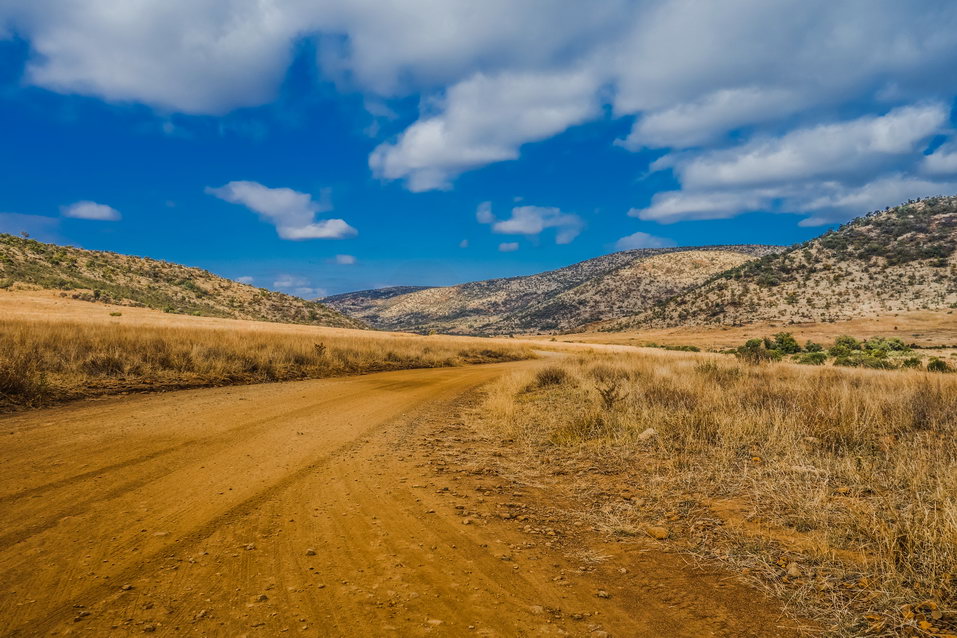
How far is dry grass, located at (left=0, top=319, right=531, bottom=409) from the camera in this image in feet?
29.7

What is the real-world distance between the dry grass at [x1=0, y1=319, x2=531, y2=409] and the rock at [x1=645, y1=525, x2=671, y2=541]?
1070 centimetres

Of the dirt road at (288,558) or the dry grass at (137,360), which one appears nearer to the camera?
the dirt road at (288,558)

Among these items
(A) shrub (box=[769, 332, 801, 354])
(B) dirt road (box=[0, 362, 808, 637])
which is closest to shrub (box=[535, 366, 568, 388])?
(B) dirt road (box=[0, 362, 808, 637])

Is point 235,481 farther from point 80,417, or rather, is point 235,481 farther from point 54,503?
point 80,417

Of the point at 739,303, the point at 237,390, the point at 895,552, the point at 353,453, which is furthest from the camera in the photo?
the point at 739,303

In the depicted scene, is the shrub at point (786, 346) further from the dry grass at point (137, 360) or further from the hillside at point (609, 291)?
the hillside at point (609, 291)

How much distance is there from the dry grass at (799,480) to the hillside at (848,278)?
209 ft

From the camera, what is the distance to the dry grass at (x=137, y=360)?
906 cm

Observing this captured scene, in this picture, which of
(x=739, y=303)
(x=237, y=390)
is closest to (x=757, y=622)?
(x=237, y=390)

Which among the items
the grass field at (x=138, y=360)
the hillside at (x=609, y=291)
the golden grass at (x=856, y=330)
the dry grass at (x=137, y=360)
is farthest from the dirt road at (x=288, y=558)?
the hillside at (x=609, y=291)

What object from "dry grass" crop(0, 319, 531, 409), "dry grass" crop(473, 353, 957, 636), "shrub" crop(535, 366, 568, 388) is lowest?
"dry grass" crop(473, 353, 957, 636)

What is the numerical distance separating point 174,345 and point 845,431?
1691 cm

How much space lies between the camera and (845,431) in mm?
7168

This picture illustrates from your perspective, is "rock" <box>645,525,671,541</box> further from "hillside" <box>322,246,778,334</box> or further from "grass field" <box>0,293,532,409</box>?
"hillside" <box>322,246,778,334</box>
